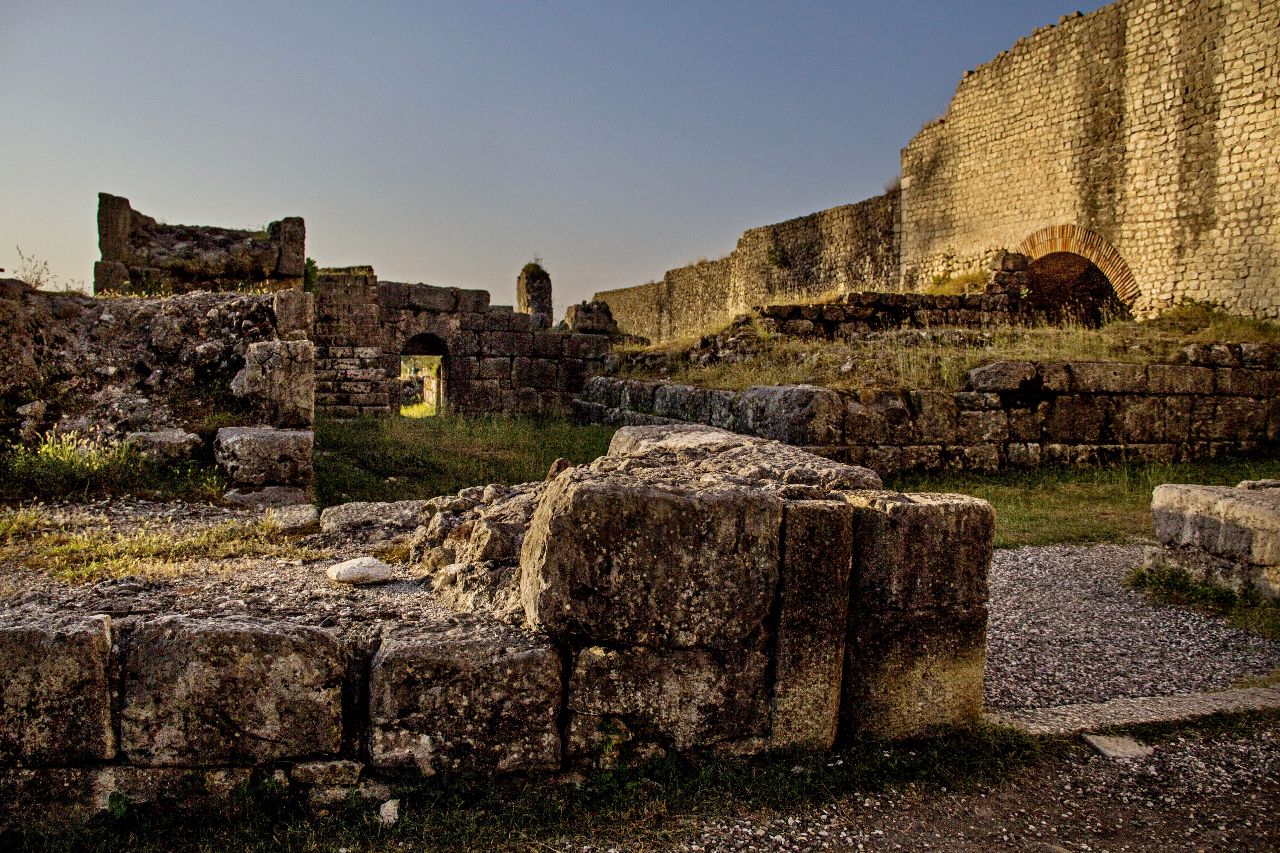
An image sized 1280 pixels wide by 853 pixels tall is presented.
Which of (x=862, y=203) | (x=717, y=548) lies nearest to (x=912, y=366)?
(x=717, y=548)

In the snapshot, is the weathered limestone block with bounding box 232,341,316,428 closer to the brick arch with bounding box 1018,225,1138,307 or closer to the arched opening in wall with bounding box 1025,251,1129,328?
the brick arch with bounding box 1018,225,1138,307

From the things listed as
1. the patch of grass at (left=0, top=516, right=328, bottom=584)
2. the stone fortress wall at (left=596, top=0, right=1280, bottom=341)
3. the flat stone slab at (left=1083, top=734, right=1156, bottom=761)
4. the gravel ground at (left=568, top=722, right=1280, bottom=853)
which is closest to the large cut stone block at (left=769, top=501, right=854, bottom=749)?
the gravel ground at (left=568, top=722, right=1280, bottom=853)

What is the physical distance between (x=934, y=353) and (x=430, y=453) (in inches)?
230

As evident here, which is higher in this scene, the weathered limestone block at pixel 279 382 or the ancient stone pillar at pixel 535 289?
the ancient stone pillar at pixel 535 289

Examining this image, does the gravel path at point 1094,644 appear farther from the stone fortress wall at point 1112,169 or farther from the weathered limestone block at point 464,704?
the stone fortress wall at point 1112,169

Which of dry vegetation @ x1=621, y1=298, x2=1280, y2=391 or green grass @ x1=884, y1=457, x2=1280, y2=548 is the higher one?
dry vegetation @ x1=621, y1=298, x2=1280, y2=391

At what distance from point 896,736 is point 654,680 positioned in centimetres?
94

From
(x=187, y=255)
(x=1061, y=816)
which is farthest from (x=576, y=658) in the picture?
(x=187, y=255)

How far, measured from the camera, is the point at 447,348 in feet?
50.4

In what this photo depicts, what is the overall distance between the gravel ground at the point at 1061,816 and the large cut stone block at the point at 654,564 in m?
0.58

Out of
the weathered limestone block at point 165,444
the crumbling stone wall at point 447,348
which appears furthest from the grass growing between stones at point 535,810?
the crumbling stone wall at point 447,348

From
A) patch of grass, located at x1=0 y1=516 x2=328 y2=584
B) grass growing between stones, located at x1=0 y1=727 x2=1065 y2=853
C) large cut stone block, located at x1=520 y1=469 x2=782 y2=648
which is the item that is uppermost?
large cut stone block, located at x1=520 y1=469 x2=782 y2=648

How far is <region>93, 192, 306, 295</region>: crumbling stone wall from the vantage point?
11875mm

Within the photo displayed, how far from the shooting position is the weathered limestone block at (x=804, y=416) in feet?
27.2
